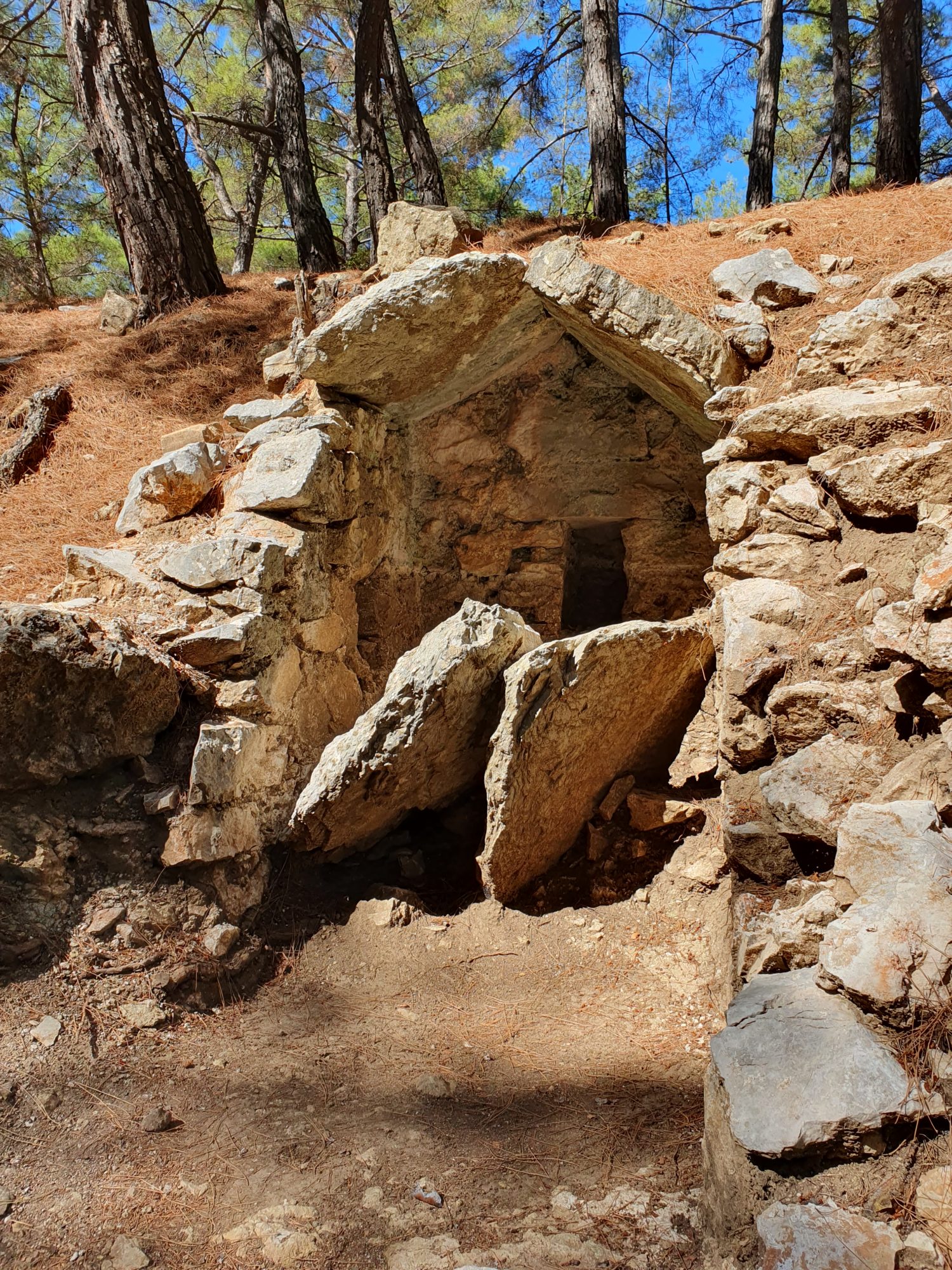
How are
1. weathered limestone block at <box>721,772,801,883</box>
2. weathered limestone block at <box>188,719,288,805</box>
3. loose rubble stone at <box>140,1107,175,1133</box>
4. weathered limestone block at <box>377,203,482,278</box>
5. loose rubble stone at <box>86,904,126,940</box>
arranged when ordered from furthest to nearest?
weathered limestone block at <box>377,203,482,278</box>, weathered limestone block at <box>188,719,288,805</box>, loose rubble stone at <box>86,904,126,940</box>, weathered limestone block at <box>721,772,801,883</box>, loose rubble stone at <box>140,1107,175,1133</box>

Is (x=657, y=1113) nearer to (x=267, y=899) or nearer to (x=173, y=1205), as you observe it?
(x=173, y=1205)

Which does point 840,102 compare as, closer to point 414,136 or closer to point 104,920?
point 414,136

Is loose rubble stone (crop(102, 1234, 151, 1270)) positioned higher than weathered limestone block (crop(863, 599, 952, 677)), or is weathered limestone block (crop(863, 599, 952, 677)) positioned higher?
weathered limestone block (crop(863, 599, 952, 677))

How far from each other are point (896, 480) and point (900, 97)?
220 inches

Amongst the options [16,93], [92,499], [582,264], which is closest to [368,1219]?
[92,499]

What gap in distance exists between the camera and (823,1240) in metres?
1.74

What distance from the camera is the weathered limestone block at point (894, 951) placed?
196 centimetres

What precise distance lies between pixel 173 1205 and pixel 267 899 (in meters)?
1.55

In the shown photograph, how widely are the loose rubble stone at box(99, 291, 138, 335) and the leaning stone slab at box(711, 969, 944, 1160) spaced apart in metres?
7.08

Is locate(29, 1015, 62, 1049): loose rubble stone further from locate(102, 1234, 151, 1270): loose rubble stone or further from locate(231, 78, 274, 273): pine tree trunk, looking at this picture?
locate(231, 78, 274, 273): pine tree trunk

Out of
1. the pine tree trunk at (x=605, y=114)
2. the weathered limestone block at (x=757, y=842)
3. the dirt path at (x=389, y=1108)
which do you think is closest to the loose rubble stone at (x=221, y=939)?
the dirt path at (x=389, y=1108)

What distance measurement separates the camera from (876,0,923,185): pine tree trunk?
6.64 meters

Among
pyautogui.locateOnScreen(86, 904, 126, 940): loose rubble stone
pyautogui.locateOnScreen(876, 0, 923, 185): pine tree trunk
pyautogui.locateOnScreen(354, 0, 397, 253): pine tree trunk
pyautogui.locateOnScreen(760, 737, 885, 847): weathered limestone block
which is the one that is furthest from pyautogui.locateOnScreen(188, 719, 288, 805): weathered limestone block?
pyautogui.locateOnScreen(876, 0, 923, 185): pine tree trunk

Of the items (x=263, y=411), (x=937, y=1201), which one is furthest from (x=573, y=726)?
(x=263, y=411)
